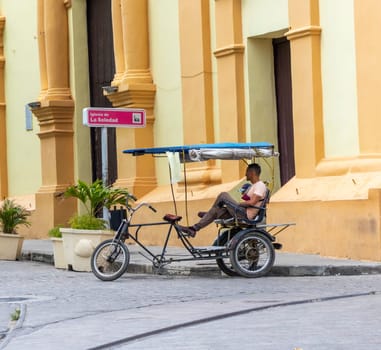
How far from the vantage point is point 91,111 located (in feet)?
61.3

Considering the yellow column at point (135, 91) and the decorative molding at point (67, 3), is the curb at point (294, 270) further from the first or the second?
the decorative molding at point (67, 3)

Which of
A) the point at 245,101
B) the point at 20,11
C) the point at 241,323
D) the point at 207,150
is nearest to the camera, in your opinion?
the point at 241,323

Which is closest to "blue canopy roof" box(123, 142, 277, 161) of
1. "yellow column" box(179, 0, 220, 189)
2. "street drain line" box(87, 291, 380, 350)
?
"street drain line" box(87, 291, 380, 350)

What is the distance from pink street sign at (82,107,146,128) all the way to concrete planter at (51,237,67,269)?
184cm

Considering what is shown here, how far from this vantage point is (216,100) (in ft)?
70.7

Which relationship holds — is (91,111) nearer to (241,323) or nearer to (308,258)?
(308,258)

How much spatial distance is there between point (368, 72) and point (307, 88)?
135cm

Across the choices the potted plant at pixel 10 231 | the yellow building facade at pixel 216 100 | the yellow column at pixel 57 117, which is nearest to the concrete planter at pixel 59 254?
the yellow building facade at pixel 216 100

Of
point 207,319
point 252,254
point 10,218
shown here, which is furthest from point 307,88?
point 207,319

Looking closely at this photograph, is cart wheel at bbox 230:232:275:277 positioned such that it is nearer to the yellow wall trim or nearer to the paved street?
the paved street

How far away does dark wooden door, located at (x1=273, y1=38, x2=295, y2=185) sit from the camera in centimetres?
2047

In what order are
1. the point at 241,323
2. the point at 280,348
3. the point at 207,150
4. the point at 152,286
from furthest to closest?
the point at 207,150 → the point at 152,286 → the point at 241,323 → the point at 280,348

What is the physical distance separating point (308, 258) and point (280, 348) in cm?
822

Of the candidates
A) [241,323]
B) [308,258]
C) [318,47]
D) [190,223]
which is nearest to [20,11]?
[190,223]
